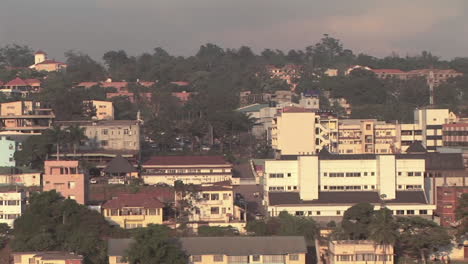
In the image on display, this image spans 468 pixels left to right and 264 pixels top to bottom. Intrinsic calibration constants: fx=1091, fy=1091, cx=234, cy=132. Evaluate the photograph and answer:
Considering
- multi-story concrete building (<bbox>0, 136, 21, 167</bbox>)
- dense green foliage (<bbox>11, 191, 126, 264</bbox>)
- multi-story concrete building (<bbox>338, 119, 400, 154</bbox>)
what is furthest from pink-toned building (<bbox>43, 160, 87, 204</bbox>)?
multi-story concrete building (<bbox>338, 119, 400, 154</bbox>)

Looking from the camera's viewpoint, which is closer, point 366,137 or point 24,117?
point 24,117

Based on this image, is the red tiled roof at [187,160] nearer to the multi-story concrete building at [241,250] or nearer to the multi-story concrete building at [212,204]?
the multi-story concrete building at [212,204]

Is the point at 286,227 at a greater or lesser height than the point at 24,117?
lesser

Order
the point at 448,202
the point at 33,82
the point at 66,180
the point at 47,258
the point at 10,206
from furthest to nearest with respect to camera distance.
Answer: the point at 33,82
the point at 66,180
the point at 448,202
the point at 10,206
the point at 47,258

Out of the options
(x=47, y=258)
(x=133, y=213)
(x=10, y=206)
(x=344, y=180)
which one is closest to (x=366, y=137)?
(x=344, y=180)

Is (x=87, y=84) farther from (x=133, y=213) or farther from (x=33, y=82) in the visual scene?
(x=133, y=213)

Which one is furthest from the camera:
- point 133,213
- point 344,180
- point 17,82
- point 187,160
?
point 17,82

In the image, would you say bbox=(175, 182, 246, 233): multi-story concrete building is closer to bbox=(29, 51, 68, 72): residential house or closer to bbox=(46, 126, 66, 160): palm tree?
bbox=(46, 126, 66, 160): palm tree
